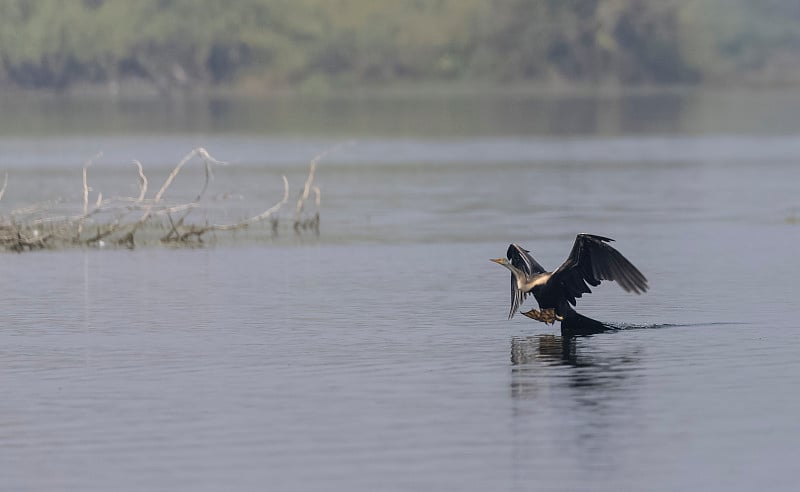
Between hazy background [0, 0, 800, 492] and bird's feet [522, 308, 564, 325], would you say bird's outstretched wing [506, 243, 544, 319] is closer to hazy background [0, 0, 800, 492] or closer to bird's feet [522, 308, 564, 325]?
bird's feet [522, 308, 564, 325]

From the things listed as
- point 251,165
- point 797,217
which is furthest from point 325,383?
point 251,165

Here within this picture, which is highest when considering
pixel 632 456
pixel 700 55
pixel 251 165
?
pixel 700 55

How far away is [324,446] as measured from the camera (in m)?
13.8

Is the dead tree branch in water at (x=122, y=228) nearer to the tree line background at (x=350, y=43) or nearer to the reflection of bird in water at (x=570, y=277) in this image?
the reflection of bird in water at (x=570, y=277)

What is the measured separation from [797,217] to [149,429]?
21133mm

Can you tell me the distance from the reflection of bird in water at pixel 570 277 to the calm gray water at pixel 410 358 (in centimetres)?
37

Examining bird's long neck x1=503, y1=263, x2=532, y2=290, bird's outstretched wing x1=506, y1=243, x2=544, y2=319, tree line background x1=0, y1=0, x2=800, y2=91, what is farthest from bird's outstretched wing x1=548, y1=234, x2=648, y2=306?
tree line background x1=0, y1=0, x2=800, y2=91

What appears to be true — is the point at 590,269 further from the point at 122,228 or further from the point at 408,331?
the point at 122,228

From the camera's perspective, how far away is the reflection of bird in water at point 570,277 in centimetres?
1828

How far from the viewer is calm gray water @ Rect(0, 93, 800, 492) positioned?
13195 mm

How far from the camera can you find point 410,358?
58.3ft

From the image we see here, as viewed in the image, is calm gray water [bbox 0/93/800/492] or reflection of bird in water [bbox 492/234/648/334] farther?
reflection of bird in water [bbox 492/234/648/334]

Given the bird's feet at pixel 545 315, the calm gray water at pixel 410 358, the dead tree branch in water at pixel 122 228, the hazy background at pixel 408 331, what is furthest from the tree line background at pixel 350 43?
the bird's feet at pixel 545 315

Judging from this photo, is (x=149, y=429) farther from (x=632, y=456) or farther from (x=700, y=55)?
(x=700, y=55)
